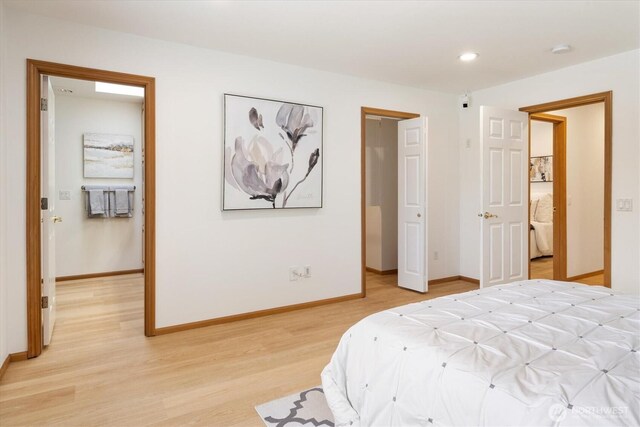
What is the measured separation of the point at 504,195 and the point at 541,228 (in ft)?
9.36

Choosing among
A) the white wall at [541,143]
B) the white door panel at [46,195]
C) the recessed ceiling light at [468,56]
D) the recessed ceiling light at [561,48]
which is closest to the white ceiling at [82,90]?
the white door panel at [46,195]

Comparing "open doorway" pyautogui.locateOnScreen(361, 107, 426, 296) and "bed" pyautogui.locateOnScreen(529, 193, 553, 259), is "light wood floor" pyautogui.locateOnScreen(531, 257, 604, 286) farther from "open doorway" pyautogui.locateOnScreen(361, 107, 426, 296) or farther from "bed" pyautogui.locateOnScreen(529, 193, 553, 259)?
"open doorway" pyautogui.locateOnScreen(361, 107, 426, 296)

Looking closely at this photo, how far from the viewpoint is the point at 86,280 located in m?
5.11

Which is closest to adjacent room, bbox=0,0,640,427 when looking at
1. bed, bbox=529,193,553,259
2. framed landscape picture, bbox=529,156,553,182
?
bed, bbox=529,193,553,259

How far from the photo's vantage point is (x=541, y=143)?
7.05 meters

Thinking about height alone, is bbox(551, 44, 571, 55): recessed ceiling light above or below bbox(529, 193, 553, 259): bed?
above

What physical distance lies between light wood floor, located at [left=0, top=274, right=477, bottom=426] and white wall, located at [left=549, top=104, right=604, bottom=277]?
2.97 meters

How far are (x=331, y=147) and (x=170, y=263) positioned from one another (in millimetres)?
1935

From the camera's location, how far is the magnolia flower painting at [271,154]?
3400mm

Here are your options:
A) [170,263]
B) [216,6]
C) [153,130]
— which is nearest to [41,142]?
[153,130]

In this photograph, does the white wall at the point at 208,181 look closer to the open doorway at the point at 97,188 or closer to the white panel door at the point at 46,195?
the white panel door at the point at 46,195

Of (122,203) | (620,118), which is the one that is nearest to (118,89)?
(122,203)

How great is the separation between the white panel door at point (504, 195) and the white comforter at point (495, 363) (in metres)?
1.98

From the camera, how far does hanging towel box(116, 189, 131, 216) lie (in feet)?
17.5
